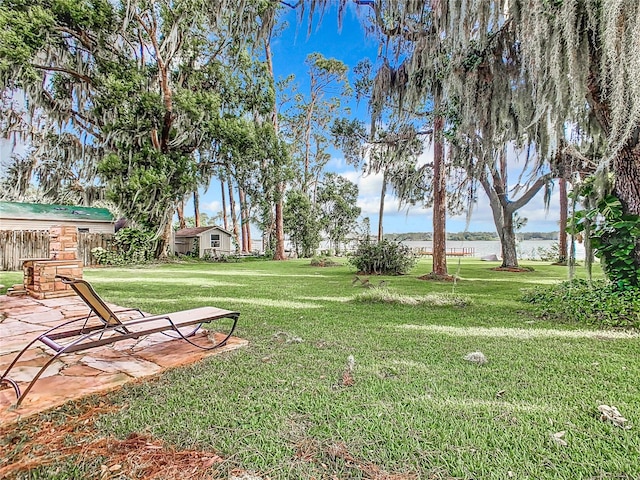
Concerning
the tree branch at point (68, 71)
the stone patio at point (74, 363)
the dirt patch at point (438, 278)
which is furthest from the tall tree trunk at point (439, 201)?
the tree branch at point (68, 71)

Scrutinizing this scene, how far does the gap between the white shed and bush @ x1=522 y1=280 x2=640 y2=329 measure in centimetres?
1469

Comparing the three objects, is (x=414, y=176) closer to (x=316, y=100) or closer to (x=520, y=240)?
(x=520, y=240)

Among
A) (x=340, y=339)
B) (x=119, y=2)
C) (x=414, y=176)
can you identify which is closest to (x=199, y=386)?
(x=340, y=339)

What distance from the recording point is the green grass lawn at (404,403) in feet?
4.63

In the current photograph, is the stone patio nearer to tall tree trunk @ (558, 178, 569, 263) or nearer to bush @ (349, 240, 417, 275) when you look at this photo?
bush @ (349, 240, 417, 275)

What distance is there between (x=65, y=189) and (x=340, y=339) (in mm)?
14662

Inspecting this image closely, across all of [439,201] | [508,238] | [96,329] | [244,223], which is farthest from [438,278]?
[244,223]

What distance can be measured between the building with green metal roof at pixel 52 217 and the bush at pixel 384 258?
410 inches

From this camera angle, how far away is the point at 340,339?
3.11m

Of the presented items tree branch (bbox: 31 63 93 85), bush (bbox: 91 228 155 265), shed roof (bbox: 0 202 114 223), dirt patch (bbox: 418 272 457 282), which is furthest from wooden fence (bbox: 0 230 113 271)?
dirt patch (bbox: 418 272 457 282)

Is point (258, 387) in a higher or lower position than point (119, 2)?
lower

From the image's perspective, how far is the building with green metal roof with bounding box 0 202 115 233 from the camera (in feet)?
36.8

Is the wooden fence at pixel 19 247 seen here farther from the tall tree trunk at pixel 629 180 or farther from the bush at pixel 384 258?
the tall tree trunk at pixel 629 180

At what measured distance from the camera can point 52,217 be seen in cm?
1212
